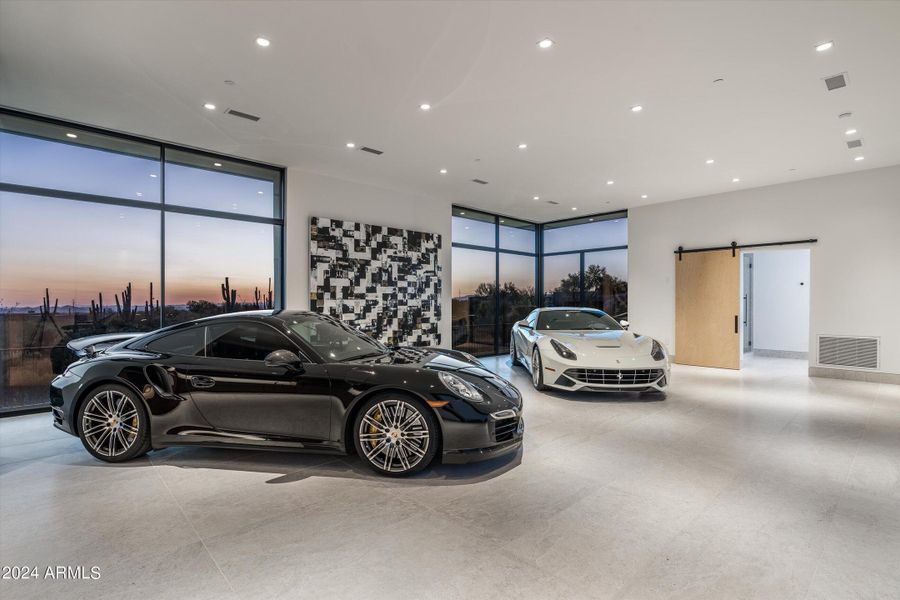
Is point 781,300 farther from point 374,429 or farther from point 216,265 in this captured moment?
point 216,265

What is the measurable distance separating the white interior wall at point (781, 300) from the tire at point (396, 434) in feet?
27.9

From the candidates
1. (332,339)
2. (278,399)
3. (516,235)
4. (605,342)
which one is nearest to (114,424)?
(278,399)

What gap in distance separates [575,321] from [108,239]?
566 centimetres

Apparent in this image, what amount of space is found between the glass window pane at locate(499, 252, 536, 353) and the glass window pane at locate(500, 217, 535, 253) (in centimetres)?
21

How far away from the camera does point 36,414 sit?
4.26 metres

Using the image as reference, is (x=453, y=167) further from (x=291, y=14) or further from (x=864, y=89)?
(x=864, y=89)

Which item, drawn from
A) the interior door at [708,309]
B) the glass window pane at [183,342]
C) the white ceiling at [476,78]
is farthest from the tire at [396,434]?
the interior door at [708,309]

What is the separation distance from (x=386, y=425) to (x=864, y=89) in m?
4.79

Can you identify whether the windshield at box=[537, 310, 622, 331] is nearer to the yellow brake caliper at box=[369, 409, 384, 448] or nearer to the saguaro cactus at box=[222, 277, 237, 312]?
the yellow brake caliper at box=[369, 409, 384, 448]

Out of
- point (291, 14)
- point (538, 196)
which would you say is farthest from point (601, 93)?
point (538, 196)

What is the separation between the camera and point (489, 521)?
199 cm

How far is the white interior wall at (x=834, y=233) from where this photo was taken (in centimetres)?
570

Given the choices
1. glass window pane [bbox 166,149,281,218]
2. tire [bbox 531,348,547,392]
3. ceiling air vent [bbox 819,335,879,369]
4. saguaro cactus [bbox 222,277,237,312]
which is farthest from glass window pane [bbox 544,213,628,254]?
saguaro cactus [bbox 222,277,237,312]

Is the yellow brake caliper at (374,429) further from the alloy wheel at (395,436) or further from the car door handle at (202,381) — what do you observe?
the car door handle at (202,381)
